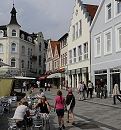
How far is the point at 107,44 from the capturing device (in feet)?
109

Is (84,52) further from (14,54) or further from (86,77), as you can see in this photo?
(14,54)

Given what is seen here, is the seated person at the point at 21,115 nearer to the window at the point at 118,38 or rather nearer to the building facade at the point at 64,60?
the window at the point at 118,38

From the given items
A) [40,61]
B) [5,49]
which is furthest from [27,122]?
[40,61]

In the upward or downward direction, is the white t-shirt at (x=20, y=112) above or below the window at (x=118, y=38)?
below

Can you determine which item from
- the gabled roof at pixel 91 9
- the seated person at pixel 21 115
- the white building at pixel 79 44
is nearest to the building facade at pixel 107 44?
the white building at pixel 79 44

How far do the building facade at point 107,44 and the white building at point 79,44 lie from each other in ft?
8.79

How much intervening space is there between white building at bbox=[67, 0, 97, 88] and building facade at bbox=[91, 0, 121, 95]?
2.68 meters

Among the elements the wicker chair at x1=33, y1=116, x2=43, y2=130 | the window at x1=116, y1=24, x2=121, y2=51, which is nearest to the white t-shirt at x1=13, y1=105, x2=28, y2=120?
the wicker chair at x1=33, y1=116, x2=43, y2=130

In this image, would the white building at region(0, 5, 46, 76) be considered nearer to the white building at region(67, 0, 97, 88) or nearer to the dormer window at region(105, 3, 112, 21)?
the white building at region(67, 0, 97, 88)

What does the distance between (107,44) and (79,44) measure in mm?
11107

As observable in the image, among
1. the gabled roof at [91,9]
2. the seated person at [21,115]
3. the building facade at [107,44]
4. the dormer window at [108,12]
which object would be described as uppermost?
the gabled roof at [91,9]

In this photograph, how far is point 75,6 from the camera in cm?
4731

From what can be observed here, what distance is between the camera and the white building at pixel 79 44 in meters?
Answer: 40.8

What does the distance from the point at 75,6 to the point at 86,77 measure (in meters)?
10.9
